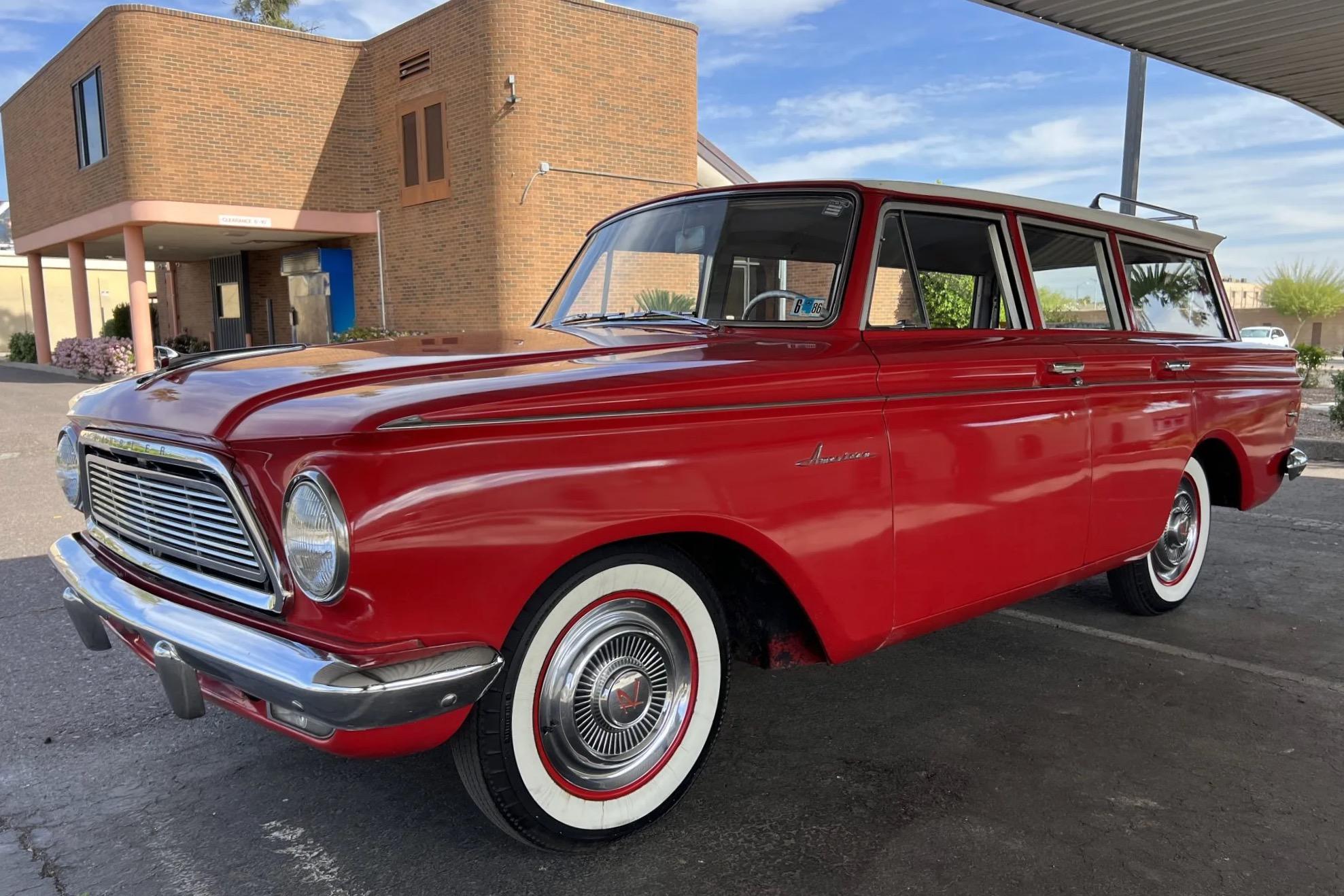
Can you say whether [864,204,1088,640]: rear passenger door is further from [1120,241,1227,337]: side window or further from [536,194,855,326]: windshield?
[1120,241,1227,337]: side window

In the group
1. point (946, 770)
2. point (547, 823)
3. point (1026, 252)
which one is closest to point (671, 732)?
point (547, 823)

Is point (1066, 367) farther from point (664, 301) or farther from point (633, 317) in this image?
point (633, 317)

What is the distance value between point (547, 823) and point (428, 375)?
1.17 meters

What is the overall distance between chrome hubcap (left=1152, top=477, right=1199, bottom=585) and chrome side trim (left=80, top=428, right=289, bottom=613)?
3949mm

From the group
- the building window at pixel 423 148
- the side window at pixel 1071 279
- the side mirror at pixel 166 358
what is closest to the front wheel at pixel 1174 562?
the side window at pixel 1071 279

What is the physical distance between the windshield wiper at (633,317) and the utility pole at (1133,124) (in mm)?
8204

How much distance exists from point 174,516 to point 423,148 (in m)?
17.5

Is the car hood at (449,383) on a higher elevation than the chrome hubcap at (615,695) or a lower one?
higher

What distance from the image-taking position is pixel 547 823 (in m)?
2.41

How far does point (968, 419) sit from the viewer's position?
3098mm

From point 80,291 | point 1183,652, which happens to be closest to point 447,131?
point 80,291

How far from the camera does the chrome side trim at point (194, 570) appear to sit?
2.18 metres

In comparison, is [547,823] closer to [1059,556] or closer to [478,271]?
[1059,556]

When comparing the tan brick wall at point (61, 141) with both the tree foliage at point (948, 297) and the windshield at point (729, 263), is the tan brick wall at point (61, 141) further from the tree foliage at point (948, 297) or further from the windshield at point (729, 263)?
the tree foliage at point (948, 297)
